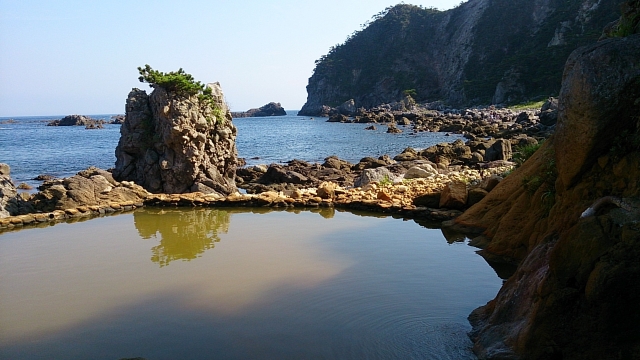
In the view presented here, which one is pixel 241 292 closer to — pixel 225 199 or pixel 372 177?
pixel 225 199

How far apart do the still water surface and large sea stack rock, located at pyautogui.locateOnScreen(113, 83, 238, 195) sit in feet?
19.6

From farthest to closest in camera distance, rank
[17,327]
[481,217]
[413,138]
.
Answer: [413,138] → [481,217] → [17,327]

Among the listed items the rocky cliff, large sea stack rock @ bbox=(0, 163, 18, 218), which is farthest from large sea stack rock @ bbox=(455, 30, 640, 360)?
large sea stack rock @ bbox=(0, 163, 18, 218)

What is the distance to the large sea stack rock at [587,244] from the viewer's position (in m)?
4.66

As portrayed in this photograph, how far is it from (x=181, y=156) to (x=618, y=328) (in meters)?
16.8

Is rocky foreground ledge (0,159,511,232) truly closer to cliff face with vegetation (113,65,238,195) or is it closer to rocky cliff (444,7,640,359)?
cliff face with vegetation (113,65,238,195)

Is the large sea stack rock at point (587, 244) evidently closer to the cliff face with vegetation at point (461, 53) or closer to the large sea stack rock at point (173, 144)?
the large sea stack rock at point (173, 144)

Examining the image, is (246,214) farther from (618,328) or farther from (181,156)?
(618,328)

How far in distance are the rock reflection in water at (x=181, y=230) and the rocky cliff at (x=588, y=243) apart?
6653 mm

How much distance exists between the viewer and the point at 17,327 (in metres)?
7.48

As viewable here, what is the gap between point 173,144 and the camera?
19328 mm

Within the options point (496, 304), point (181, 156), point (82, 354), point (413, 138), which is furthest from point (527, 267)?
point (413, 138)

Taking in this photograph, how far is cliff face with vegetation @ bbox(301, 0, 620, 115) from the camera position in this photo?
71.5 metres

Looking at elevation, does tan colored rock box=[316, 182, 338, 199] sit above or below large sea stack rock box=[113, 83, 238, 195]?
below
